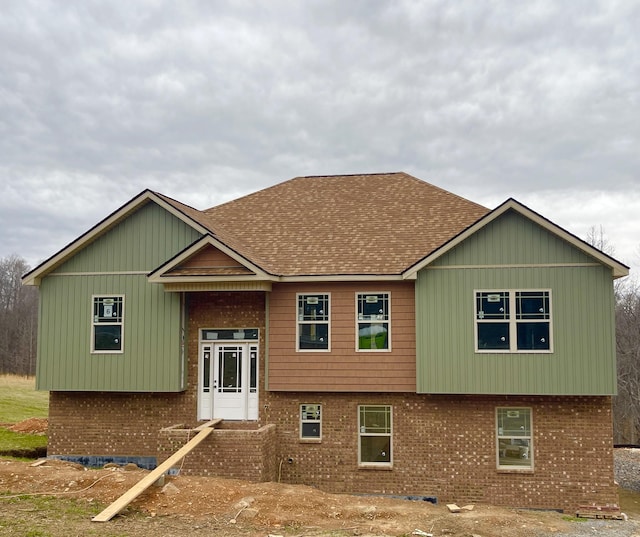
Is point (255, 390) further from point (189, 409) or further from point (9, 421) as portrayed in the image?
point (9, 421)

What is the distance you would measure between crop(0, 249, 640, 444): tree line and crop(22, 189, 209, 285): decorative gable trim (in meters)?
28.2

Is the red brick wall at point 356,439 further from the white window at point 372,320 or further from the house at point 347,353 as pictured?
the white window at point 372,320

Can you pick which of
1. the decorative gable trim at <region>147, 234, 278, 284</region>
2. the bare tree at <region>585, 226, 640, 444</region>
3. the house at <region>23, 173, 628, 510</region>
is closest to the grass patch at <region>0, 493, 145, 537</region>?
the house at <region>23, 173, 628, 510</region>

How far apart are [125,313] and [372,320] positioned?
21.5 ft

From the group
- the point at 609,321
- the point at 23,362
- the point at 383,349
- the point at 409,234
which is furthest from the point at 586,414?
the point at 23,362

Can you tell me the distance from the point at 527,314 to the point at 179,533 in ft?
31.4

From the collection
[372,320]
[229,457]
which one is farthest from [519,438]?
[229,457]

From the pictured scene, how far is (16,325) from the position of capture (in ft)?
191

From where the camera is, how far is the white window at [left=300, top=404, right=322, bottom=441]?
1700cm

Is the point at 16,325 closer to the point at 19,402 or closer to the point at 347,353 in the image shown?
the point at 19,402

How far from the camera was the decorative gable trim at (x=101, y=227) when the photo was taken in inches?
685

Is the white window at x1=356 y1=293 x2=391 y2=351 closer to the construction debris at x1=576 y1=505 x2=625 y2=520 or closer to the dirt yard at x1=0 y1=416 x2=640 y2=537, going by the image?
the dirt yard at x1=0 y1=416 x2=640 y2=537

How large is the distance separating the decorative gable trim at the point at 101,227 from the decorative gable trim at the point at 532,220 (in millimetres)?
5903

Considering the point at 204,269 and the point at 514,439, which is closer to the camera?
the point at 514,439
